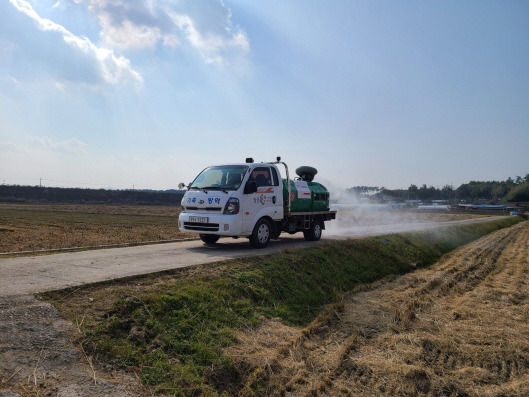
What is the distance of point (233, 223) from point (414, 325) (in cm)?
515

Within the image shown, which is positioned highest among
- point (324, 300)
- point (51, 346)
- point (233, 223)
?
point (233, 223)

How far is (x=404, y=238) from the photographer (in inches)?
700

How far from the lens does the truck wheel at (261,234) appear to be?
11516 mm

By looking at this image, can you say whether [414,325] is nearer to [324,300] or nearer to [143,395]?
[324,300]

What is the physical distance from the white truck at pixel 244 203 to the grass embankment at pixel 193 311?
4.94ft

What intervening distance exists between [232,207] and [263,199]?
1187 millimetres

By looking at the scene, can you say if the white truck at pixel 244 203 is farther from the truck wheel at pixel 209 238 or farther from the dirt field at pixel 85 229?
the dirt field at pixel 85 229

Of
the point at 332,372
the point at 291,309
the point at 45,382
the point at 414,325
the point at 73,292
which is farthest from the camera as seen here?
the point at 291,309

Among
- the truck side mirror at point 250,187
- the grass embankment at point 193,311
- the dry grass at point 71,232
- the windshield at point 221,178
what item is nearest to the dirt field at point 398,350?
the grass embankment at point 193,311

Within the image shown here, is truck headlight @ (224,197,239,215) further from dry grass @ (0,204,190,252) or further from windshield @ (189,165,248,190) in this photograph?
dry grass @ (0,204,190,252)

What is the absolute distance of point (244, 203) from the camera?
35.9ft

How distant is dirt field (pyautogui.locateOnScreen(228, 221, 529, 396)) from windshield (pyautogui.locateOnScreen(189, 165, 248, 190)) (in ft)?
14.0

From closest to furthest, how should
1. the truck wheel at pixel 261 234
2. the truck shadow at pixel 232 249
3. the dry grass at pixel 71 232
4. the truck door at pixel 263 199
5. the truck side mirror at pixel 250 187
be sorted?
1. the truck shadow at pixel 232 249
2. the truck side mirror at pixel 250 187
3. the truck door at pixel 263 199
4. the truck wheel at pixel 261 234
5. the dry grass at pixel 71 232

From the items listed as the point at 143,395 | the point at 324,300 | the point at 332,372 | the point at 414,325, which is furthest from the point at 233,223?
the point at 143,395
